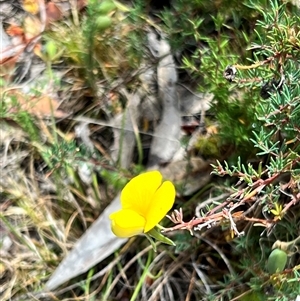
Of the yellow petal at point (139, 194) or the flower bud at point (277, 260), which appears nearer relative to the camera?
the yellow petal at point (139, 194)

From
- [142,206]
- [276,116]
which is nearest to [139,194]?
[142,206]

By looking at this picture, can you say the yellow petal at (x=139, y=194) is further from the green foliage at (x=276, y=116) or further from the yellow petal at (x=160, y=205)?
the green foliage at (x=276, y=116)

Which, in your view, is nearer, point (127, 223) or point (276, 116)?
point (127, 223)

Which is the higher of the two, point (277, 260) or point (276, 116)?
point (276, 116)

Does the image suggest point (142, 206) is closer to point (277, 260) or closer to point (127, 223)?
point (127, 223)

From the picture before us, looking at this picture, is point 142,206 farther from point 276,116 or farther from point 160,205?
point 276,116

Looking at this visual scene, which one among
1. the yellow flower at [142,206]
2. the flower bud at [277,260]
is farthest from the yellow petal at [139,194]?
the flower bud at [277,260]

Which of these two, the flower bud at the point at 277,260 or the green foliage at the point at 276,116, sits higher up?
the green foliage at the point at 276,116

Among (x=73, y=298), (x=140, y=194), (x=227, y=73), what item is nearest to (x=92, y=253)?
(x=73, y=298)
